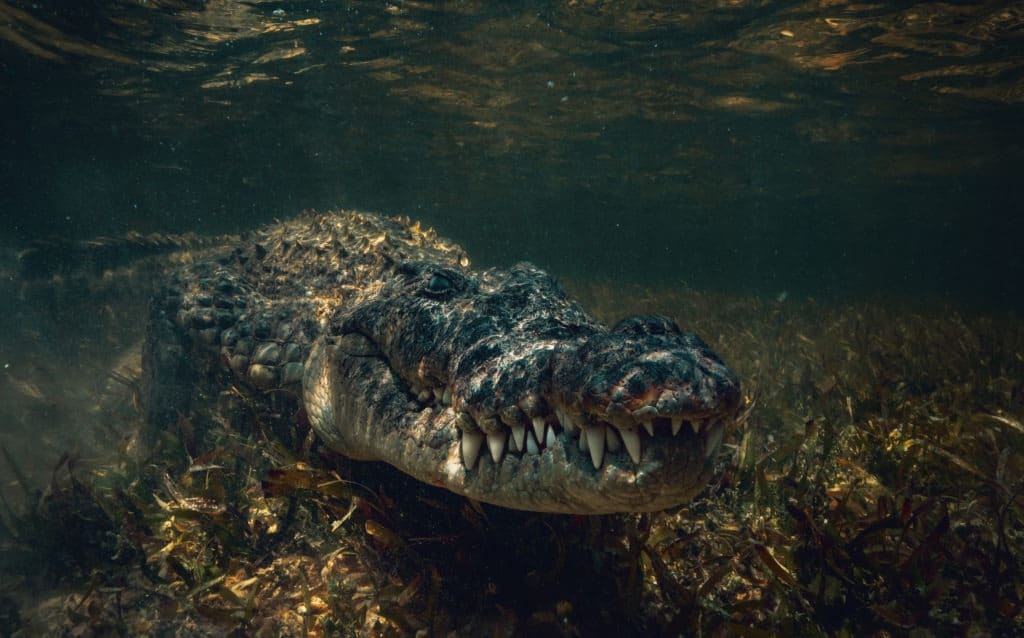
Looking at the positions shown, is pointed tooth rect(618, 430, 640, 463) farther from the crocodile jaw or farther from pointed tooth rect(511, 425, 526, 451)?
pointed tooth rect(511, 425, 526, 451)

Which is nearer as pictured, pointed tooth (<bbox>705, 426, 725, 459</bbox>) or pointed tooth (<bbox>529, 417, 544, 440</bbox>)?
pointed tooth (<bbox>705, 426, 725, 459</bbox>)

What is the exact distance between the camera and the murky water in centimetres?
236

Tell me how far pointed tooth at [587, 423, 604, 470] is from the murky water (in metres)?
0.87

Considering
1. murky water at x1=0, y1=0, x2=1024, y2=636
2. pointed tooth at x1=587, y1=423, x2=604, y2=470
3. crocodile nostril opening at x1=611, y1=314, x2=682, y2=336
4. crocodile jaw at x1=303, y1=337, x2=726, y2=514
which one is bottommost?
murky water at x1=0, y1=0, x2=1024, y2=636

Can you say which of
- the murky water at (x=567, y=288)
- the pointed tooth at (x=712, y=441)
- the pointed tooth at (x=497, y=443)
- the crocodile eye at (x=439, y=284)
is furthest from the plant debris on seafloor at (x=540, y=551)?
the crocodile eye at (x=439, y=284)

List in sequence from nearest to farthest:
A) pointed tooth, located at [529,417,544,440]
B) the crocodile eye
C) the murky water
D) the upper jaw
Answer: the upper jaw → pointed tooth, located at [529,417,544,440] → the murky water → the crocodile eye

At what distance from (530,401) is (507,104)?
59.3 feet

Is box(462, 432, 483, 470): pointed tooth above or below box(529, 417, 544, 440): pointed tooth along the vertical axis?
below

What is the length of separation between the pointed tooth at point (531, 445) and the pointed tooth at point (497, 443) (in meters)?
0.10

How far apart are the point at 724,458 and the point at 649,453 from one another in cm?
221

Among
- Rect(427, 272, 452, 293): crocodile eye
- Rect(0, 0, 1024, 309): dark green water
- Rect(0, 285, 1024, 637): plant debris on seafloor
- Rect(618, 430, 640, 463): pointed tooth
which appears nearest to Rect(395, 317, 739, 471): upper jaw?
Rect(618, 430, 640, 463): pointed tooth

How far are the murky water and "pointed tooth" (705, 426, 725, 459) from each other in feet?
3.05

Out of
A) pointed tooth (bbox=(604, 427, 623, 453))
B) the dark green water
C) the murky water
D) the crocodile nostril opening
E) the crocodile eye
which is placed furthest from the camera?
the dark green water

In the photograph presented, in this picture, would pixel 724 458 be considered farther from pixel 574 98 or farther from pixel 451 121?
pixel 451 121
